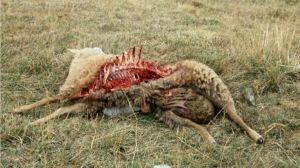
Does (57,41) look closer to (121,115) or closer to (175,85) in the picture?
(121,115)

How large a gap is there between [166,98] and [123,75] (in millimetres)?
619

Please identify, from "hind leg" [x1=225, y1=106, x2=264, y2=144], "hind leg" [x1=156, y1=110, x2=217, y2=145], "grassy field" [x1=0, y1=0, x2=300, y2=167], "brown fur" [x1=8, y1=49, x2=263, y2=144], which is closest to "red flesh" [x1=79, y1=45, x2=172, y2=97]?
"brown fur" [x1=8, y1=49, x2=263, y2=144]

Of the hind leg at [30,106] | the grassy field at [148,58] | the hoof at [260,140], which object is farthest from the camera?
the hind leg at [30,106]

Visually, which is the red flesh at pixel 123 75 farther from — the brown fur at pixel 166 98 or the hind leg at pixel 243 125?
the hind leg at pixel 243 125

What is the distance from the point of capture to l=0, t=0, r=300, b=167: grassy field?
232cm

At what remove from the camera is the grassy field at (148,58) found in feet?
7.61

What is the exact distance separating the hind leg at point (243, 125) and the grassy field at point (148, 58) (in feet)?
0.21

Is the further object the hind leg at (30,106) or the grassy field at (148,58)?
the hind leg at (30,106)

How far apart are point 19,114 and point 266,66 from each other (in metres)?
3.46

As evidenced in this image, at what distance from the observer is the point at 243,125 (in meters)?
2.75

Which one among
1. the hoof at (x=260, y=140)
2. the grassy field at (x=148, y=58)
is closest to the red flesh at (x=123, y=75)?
the grassy field at (x=148, y=58)

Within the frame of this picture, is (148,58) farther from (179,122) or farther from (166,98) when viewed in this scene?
(179,122)

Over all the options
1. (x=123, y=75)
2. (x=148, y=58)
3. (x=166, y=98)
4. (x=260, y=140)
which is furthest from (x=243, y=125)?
(x=148, y=58)

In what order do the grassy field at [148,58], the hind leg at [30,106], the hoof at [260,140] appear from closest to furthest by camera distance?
1. the grassy field at [148,58]
2. the hoof at [260,140]
3. the hind leg at [30,106]
